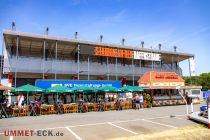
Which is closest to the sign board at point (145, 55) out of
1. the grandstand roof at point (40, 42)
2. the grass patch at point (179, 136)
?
the grandstand roof at point (40, 42)

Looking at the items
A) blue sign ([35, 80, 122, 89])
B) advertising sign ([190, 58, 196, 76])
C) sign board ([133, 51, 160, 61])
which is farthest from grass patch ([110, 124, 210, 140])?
advertising sign ([190, 58, 196, 76])

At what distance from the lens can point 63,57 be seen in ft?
120

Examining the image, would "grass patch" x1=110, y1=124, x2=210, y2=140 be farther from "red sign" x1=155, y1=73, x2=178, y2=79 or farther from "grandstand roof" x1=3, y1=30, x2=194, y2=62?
"grandstand roof" x1=3, y1=30, x2=194, y2=62

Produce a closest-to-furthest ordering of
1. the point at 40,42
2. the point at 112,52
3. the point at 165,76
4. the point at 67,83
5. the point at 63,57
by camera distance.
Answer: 1. the point at 67,83
2. the point at 40,42
3. the point at 165,76
4. the point at 112,52
5. the point at 63,57

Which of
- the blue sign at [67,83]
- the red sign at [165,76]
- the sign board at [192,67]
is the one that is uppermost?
the sign board at [192,67]

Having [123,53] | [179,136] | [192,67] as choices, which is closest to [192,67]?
[192,67]

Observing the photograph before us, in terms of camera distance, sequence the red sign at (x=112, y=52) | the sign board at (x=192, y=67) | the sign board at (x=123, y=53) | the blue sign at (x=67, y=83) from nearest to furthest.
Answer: the blue sign at (x=67, y=83)
the red sign at (x=112, y=52)
the sign board at (x=123, y=53)
the sign board at (x=192, y=67)

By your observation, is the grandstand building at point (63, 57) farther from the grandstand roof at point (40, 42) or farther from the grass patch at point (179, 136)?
the grass patch at point (179, 136)

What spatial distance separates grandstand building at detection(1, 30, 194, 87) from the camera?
95.2ft

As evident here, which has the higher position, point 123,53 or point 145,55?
point 123,53

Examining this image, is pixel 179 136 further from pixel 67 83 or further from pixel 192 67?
pixel 192 67

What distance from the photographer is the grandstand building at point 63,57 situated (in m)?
29.0

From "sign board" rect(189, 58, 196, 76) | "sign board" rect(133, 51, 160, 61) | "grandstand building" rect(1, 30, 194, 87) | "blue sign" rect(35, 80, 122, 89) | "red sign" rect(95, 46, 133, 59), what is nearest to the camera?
"blue sign" rect(35, 80, 122, 89)

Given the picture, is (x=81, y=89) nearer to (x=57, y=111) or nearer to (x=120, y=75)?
(x=57, y=111)
